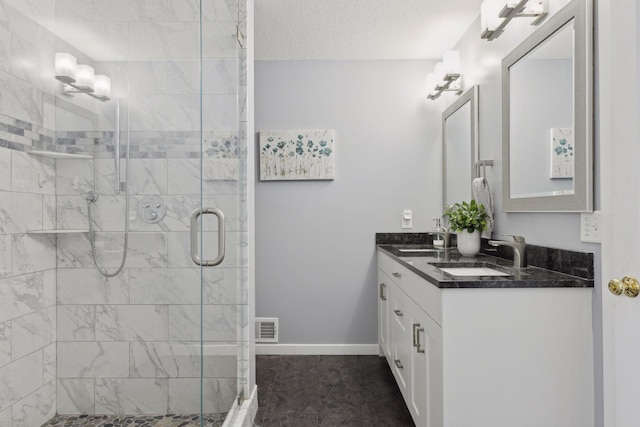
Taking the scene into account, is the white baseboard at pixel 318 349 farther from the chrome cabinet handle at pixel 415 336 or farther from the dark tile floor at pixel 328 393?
the chrome cabinet handle at pixel 415 336

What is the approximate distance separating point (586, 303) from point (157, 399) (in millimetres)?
1652

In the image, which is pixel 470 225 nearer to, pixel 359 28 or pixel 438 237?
pixel 438 237

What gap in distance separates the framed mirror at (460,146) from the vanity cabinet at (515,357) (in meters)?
1.28

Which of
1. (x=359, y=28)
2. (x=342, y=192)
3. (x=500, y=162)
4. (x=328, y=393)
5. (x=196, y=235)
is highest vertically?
(x=359, y=28)

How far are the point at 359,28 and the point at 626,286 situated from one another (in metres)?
2.22

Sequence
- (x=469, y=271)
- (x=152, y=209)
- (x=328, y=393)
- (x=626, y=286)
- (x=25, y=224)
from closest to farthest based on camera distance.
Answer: (x=626, y=286) → (x=25, y=224) → (x=152, y=209) → (x=469, y=271) → (x=328, y=393)

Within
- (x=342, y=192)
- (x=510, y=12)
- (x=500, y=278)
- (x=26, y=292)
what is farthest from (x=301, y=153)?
(x=26, y=292)

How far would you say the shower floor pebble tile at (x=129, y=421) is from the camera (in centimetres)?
148

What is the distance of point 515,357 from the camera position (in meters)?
1.47

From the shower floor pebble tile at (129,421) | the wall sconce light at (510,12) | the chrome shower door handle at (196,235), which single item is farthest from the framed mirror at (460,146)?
the shower floor pebble tile at (129,421)

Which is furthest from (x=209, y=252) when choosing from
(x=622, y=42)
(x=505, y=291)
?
(x=622, y=42)

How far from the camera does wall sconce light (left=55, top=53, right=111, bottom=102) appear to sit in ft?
4.80

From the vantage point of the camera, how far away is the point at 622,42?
1.16 m

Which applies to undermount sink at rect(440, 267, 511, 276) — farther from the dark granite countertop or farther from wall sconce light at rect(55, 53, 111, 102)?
wall sconce light at rect(55, 53, 111, 102)
